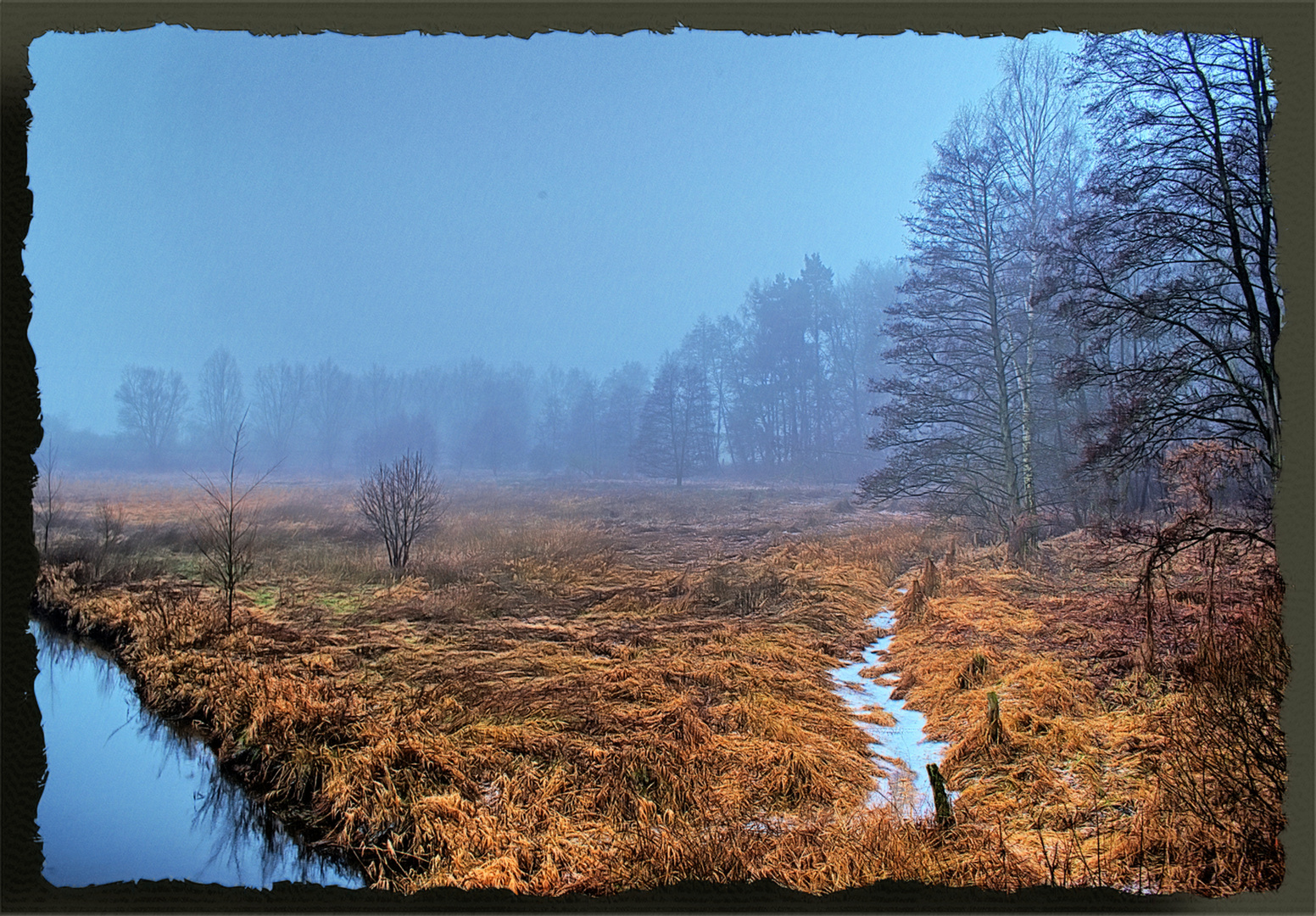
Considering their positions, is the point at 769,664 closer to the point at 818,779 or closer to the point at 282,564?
the point at 818,779

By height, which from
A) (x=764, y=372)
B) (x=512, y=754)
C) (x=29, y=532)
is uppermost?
(x=764, y=372)

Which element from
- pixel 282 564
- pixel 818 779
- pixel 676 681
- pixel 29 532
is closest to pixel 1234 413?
pixel 818 779

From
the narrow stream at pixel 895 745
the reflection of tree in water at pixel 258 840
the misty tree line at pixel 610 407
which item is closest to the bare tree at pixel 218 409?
the misty tree line at pixel 610 407

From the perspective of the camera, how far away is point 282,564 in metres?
6.29

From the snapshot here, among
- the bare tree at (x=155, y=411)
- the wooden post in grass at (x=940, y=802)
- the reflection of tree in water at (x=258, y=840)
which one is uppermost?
the bare tree at (x=155, y=411)

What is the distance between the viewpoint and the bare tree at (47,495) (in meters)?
4.06

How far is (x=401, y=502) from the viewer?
680 centimetres

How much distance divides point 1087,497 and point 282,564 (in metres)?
8.35

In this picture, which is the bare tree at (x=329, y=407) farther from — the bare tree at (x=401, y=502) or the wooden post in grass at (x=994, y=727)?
the wooden post in grass at (x=994, y=727)

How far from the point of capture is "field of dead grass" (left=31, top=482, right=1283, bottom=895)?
8.64 feet

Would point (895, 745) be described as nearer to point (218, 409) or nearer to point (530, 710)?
point (530, 710)

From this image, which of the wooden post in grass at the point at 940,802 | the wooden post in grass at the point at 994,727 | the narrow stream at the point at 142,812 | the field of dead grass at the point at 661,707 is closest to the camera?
the field of dead grass at the point at 661,707

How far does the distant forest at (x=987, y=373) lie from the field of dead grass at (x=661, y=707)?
0.85 metres

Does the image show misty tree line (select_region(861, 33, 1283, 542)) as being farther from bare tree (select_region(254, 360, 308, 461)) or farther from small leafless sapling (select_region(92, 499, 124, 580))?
small leafless sapling (select_region(92, 499, 124, 580))
